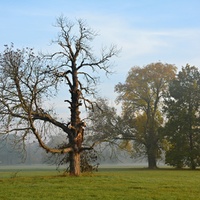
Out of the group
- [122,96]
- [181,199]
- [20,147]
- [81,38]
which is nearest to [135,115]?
[122,96]

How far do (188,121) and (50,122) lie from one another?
1157 inches

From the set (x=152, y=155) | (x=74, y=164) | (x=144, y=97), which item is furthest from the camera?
(x=144, y=97)

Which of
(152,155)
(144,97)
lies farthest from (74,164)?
(144,97)

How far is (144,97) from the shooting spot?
59.4 m

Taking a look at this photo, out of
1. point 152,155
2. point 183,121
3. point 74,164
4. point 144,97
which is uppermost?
point 144,97

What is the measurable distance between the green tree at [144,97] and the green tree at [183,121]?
3.44m

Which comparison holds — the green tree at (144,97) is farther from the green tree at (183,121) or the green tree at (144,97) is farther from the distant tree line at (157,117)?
the green tree at (183,121)

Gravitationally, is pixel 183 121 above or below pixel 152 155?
above

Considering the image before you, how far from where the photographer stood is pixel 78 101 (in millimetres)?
28844

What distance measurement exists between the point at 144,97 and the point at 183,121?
9231mm

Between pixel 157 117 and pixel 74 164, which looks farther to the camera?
pixel 157 117

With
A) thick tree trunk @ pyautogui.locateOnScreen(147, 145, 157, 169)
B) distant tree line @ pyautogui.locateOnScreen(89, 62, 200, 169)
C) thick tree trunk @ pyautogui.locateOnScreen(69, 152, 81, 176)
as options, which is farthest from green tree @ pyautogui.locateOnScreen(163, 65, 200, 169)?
thick tree trunk @ pyautogui.locateOnScreen(69, 152, 81, 176)

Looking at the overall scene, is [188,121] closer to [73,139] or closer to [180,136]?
[180,136]

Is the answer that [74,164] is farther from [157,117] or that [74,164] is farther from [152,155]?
[157,117]
